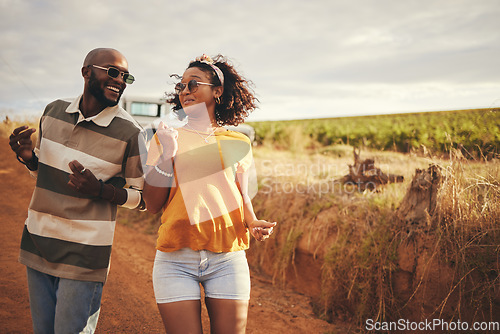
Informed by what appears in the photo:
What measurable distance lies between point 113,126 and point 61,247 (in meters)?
0.68

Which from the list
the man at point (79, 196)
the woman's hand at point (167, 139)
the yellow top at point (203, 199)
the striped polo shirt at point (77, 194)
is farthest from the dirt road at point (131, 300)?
the woman's hand at point (167, 139)

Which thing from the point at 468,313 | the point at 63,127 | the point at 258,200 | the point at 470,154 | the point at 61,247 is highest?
the point at 63,127

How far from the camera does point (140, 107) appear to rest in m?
13.3

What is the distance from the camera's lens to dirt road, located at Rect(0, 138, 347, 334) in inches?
149

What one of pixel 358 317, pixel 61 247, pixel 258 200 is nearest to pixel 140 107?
pixel 258 200

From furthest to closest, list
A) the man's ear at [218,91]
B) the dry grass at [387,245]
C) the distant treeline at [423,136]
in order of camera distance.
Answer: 1. the distant treeline at [423,136]
2. the dry grass at [387,245]
3. the man's ear at [218,91]

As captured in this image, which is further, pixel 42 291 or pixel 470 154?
pixel 470 154

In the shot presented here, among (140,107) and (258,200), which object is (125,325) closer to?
(258,200)

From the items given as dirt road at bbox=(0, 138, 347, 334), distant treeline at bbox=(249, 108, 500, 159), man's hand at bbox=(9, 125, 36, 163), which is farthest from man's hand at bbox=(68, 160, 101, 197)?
distant treeline at bbox=(249, 108, 500, 159)

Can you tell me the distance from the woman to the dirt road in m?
A: 2.18

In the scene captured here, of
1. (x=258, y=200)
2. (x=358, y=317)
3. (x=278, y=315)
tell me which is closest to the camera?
(x=358, y=317)

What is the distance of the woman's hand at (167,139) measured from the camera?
1.95 meters

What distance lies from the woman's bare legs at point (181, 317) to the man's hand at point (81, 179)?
68 centimetres

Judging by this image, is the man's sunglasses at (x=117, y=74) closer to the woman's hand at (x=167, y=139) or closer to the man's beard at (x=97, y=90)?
the man's beard at (x=97, y=90)
